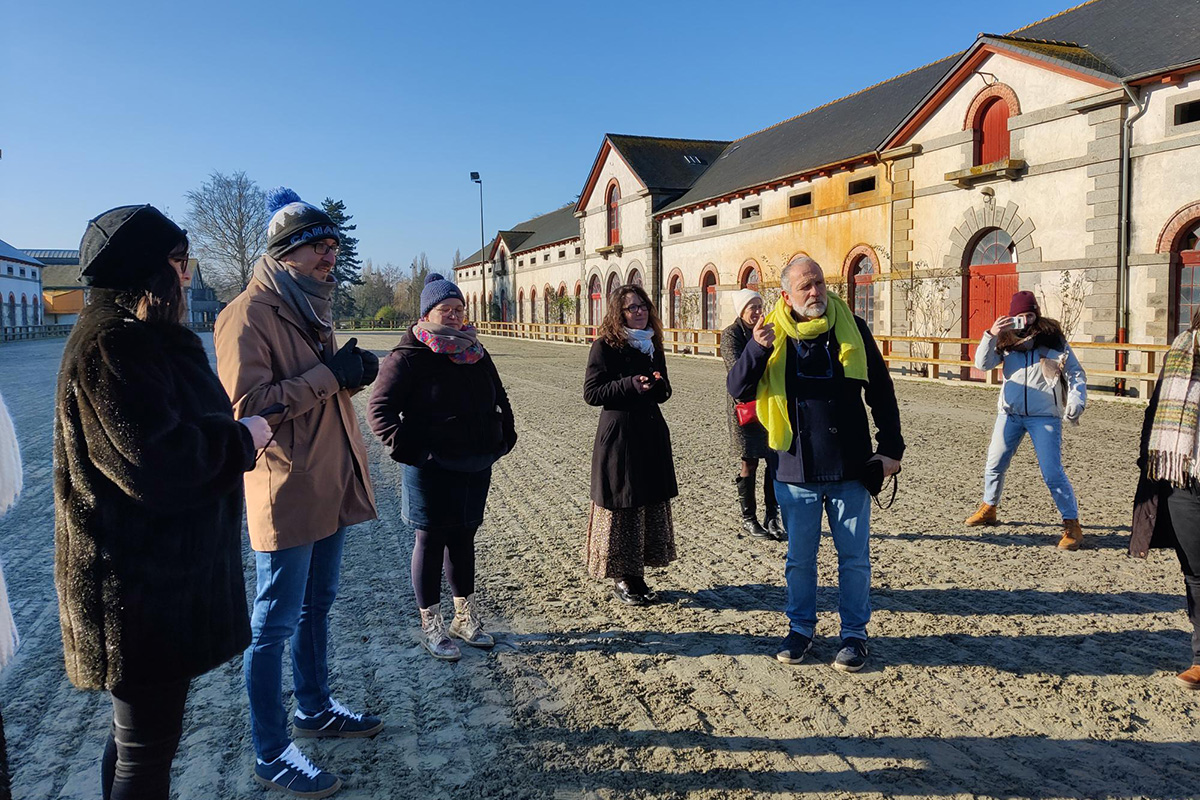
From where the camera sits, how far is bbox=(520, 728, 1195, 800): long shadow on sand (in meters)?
2.84

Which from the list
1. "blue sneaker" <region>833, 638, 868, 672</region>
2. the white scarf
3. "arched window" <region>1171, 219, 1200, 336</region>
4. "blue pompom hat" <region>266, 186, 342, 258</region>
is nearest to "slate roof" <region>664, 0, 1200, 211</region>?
"arched window" <region>1171, 219, 1200, 336</region>

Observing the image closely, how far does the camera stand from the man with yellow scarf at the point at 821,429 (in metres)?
3.80

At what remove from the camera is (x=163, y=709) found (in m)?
2.21

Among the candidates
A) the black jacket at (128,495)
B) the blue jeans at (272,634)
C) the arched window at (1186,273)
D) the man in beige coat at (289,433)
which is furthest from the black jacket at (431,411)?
the arched window at (1186,273)

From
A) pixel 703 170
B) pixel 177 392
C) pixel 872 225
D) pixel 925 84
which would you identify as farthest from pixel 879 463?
pixel 703 170

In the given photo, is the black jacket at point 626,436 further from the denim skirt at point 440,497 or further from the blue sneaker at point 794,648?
the blue sneaker at point 794,648

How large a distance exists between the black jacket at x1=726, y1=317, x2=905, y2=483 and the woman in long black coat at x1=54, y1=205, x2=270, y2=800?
2.49m

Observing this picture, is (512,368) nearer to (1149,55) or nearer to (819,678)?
(1149,55)

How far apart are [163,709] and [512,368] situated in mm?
20431

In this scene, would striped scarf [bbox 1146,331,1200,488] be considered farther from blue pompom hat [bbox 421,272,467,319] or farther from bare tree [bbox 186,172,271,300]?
bare tree [bbox 186,172,271,300]

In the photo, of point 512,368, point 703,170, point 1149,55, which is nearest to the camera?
point 1149,55

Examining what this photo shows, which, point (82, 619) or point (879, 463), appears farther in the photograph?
point (879, 463)

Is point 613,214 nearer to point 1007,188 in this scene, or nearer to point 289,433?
point 1007,188

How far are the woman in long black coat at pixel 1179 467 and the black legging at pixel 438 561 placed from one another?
321 centimetres
